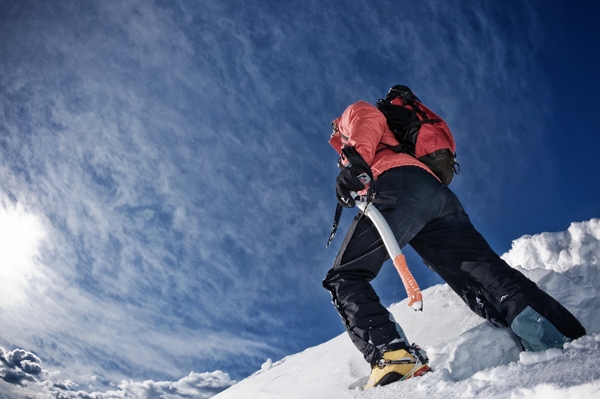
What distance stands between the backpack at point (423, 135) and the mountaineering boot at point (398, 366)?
1.62 metres

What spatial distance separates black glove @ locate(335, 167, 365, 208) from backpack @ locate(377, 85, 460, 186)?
2.09ft

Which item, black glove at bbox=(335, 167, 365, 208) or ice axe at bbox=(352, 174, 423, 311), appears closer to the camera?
ice axe at bbox=(352, 174, 423, 311)

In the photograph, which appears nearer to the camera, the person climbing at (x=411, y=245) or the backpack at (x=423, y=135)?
the person climbing at (x=411, y=245)

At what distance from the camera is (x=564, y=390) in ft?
4.12

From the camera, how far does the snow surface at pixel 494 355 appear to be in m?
1.49

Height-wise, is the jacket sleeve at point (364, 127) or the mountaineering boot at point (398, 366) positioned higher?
the jacket sleeve at point (364, 127)

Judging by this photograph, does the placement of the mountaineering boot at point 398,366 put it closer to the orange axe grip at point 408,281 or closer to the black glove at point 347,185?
the orange axe grip at point 408,281

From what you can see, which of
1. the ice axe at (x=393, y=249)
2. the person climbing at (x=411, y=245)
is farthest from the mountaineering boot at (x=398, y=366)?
the ice axe at (x=393, y=249)

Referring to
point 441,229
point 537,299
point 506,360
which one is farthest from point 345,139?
point 506,360

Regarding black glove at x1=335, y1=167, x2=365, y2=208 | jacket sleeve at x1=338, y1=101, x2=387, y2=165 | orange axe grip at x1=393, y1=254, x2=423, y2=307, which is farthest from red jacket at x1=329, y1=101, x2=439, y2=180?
orange axe grip at x1=393, y1=254, x2=423, y2=307

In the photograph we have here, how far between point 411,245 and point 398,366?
1.31 metres

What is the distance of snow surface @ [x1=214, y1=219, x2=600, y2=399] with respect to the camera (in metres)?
1.49

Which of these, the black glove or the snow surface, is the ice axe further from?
the snow surface

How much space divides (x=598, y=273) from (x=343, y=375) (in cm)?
314
